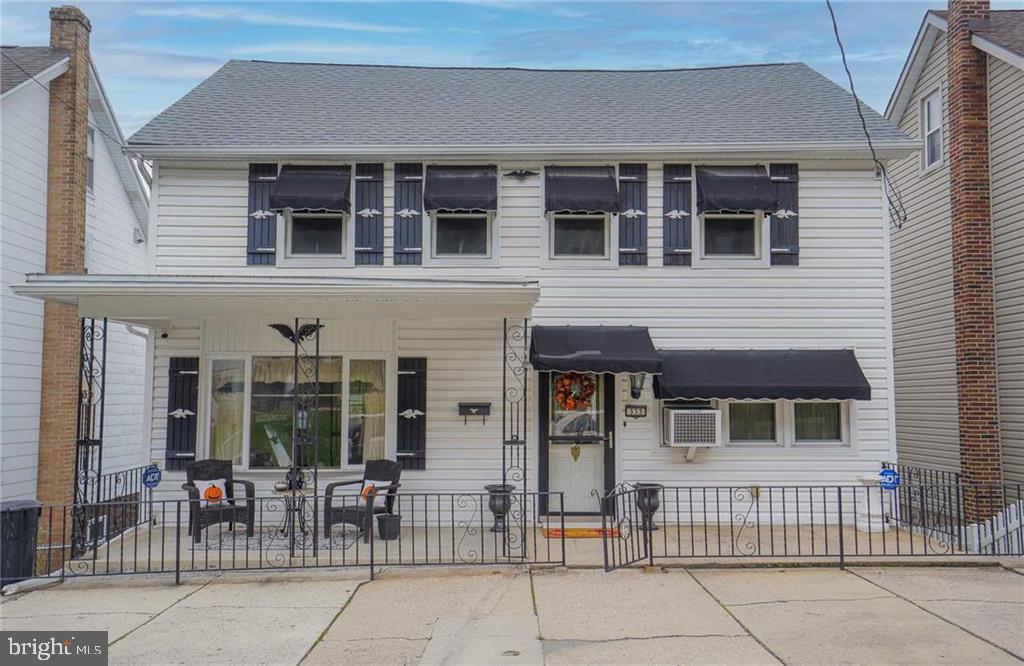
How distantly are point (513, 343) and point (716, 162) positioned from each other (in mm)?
3905

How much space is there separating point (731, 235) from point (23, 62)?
11397mm

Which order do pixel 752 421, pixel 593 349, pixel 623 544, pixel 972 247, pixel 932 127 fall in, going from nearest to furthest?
1. pixel 623 544
2. pixel 593 349
3. pixel 752 421
4. pixel 972 247
5. pixel 932 127

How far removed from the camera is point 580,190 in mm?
10328

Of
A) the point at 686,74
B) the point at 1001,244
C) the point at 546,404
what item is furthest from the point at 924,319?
the point at 546,404

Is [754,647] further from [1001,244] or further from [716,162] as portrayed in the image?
[1001,244]

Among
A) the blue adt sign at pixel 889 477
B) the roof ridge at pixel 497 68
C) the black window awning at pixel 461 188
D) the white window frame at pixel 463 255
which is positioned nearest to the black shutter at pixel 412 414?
the white window frame at pixel 463 255

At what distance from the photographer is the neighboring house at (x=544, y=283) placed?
10.3 metres

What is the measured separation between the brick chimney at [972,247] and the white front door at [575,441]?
5.34 m

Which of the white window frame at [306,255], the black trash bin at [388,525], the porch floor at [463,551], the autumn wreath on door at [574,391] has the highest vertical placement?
the white window frame at [306,255]

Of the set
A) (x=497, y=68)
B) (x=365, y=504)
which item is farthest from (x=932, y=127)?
(x=365, y=504)

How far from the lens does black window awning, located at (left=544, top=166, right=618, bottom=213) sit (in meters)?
10.2

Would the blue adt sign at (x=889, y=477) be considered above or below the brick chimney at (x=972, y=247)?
below

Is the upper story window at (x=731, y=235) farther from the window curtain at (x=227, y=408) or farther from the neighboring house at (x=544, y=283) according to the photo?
the window curtain at (x=227, y=408)
